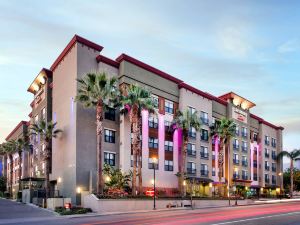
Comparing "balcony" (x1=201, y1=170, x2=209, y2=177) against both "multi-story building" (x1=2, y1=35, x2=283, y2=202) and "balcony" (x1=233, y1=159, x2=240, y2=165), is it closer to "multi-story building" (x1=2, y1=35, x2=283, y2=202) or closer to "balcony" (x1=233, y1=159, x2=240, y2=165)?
"multi-story building" (x1=2, y1=35, x2=283, y2=202)

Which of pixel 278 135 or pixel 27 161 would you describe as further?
pixel 278 135

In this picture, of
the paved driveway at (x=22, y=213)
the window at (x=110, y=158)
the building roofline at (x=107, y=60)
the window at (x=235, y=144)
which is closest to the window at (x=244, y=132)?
the window at (x=235, y=144)

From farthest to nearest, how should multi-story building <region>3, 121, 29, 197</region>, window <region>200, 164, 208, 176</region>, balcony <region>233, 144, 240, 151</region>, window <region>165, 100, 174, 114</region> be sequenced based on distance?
balcony <region>233, 144, 240, 151</region> → multi-story building <region>3, 121, 29, 197</region> → window <region>200, 164, 208, 176</region> → window <region>165, 100, 174, 114</region>

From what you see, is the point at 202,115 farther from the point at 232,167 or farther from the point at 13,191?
the point at 13,191

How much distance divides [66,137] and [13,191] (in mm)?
39858

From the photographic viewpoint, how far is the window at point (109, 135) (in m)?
51.3

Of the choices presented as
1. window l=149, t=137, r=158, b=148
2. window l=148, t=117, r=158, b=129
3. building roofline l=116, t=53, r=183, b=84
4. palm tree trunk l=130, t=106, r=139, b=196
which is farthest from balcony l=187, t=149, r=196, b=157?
palm tree trunk l=130, t=106, r=139, b=196

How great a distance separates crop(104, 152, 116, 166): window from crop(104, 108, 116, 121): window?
16.1 feet

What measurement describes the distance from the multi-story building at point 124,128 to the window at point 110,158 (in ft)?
0.45

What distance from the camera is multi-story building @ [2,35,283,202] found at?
161 feet

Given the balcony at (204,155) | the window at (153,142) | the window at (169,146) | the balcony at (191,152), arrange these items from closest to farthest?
1. the window at (153,142)
2. the window at (169,146)
3. the balcony at (191,152)
4. the balcony at (204,155)

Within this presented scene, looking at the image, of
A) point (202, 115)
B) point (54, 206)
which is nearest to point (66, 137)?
point (54, 206)

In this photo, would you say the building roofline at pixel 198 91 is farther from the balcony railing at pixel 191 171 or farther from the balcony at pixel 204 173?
the balcony at pixel 204 173

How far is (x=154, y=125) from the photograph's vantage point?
2258 inches
